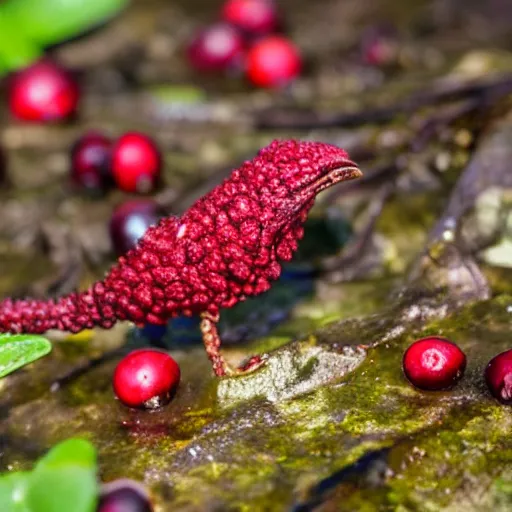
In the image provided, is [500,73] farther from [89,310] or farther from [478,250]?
[89,310]

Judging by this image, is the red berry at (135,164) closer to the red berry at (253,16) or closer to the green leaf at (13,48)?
the green leaf at (13,48)

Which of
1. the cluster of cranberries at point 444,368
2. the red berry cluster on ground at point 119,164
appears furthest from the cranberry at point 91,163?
the cluster of cranberries at point 444,368

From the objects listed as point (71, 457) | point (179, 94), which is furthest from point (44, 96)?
point (71, 457)

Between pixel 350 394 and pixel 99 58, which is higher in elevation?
pixel 99 58

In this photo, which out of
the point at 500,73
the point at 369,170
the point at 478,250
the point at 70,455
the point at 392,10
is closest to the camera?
the point at 70,455

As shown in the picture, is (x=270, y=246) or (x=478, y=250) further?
(x=478, y=250)

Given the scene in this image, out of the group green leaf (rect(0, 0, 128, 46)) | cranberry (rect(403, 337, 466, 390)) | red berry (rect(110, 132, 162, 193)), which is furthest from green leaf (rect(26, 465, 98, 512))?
green leaf (rect(0, 0, 128, 46))

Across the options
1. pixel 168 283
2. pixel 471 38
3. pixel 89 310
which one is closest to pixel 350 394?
pixel 168 283
